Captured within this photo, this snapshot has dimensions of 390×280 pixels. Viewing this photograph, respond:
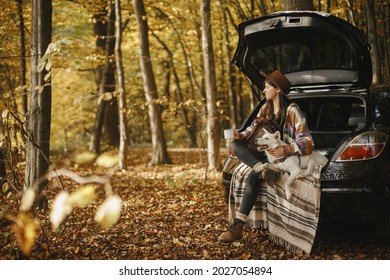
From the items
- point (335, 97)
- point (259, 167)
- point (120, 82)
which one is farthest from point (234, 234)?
point (120, 82)

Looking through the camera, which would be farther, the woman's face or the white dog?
the woman's face

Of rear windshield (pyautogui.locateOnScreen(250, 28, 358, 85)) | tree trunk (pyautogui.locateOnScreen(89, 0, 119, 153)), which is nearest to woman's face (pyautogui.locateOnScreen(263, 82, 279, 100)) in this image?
rear windshield (pyautogui.locateOnScreen(250, 28, 358, 85))

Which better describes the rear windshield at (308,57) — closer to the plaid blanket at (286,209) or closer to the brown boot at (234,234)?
the plaid blanket at (286,209)

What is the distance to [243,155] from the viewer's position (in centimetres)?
409

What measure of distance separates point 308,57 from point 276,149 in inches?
72.6

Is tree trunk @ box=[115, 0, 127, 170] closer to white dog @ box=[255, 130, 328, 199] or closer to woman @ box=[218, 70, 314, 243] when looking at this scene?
woman @ box=[218, 70, 314, 243]

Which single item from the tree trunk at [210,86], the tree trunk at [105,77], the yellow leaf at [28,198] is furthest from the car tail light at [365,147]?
the tree trunk at [105,77]

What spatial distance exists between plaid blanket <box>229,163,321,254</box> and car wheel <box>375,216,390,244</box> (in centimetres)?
64

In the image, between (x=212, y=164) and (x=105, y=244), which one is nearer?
(x=105, y=244)

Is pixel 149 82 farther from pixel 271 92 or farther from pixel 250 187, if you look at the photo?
pixel 250 187

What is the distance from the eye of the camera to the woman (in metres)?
3.79

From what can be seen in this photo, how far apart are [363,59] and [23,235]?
3809 mm

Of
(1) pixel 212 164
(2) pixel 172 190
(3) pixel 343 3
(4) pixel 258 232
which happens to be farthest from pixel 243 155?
(3) pixel 343 3
